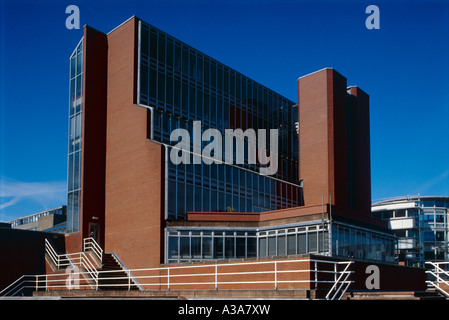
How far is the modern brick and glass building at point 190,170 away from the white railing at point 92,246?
1.36 feet

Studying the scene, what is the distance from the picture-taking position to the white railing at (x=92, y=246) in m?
30.3

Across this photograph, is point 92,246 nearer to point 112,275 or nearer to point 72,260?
point 72,260

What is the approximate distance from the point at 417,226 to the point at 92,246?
149 ft

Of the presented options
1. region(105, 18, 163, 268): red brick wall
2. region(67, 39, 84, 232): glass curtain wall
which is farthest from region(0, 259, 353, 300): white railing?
region(67, 39, 84, 232): glass curtain wall

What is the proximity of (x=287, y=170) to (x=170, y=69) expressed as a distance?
646 inches

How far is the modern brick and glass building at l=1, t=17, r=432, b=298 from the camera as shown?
2997 centimetres

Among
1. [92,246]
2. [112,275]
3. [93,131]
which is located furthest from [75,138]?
[112,275]

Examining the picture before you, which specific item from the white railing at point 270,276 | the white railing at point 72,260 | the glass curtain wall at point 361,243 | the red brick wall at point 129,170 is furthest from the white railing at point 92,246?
the glass curtain wall at point 361,243

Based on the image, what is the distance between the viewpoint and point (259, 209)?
1497 inches

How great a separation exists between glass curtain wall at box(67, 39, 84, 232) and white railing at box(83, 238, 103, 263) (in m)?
1.08

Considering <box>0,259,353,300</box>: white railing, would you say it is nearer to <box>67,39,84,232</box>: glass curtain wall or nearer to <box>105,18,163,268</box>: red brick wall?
<box>105,18,163,268</box>: red brick wall

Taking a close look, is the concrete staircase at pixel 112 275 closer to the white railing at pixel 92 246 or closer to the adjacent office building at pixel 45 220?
the white railing at pixel 92 246

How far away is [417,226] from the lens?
6381 cm

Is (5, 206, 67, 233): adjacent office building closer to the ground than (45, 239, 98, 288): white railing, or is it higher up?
higher up
